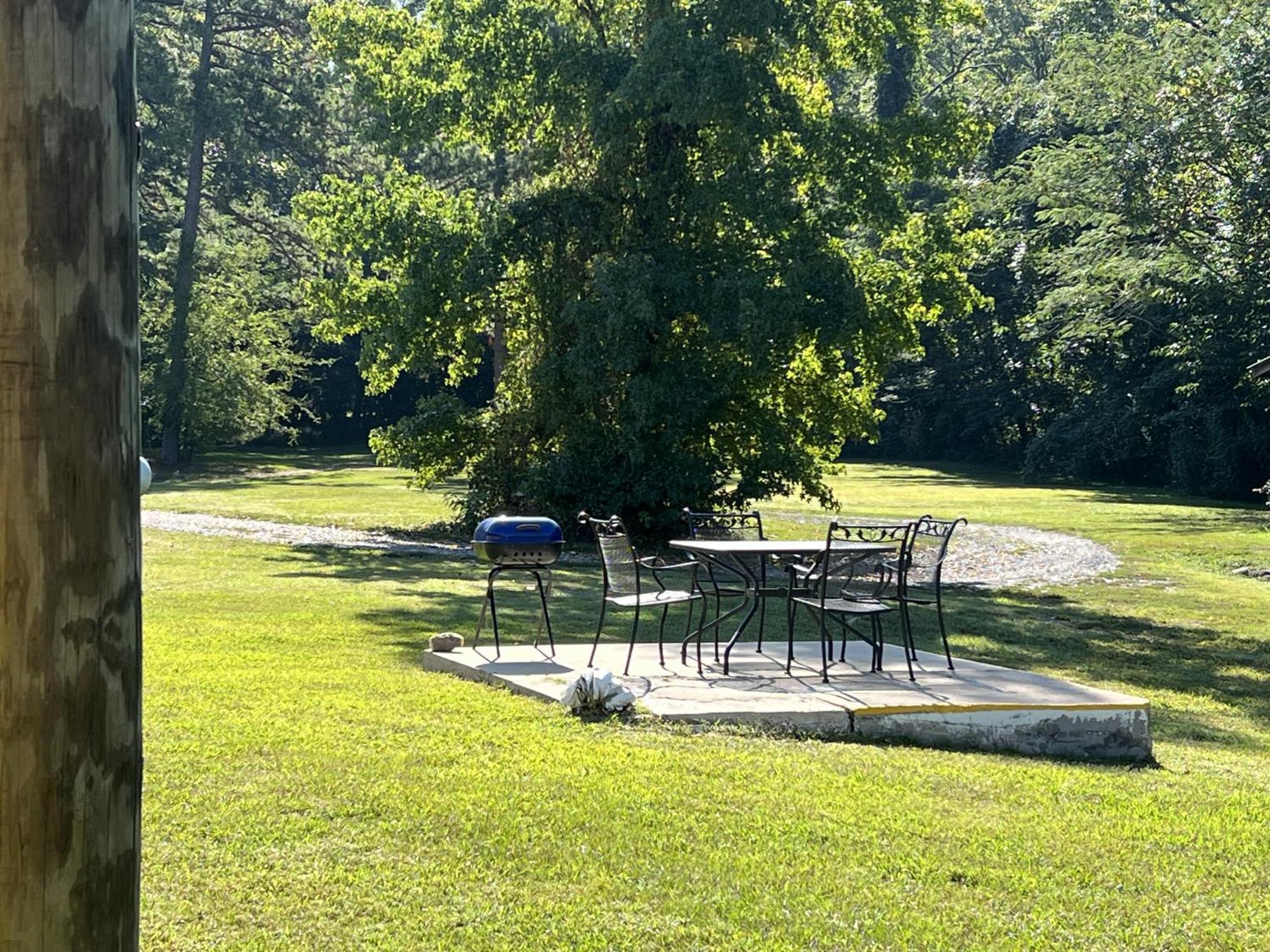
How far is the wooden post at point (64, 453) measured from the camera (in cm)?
254

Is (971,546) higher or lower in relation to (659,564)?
lower

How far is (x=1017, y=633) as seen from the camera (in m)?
13.8

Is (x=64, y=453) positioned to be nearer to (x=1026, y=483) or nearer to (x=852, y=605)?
(x=852, y=605)

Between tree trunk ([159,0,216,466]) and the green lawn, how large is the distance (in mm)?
31002

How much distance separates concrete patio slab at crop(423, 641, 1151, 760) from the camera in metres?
7.75

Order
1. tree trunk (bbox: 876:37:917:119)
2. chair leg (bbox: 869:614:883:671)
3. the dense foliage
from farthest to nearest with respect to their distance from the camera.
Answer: tree trunk (bbox: 876:37:917:119)
the dense foliage
chair leg (bbox: 869:614:883:671)

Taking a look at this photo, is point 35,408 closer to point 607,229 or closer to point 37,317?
point 37,317

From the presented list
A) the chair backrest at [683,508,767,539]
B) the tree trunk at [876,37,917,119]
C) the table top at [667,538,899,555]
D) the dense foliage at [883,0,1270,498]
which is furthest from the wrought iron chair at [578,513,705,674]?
the tree trunk at [876,37,917,119]

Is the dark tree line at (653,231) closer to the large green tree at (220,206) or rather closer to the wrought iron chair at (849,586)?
the wrought iron chair at (849,586)

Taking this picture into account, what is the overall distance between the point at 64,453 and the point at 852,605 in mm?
6571

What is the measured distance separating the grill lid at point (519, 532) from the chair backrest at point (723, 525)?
1.45m

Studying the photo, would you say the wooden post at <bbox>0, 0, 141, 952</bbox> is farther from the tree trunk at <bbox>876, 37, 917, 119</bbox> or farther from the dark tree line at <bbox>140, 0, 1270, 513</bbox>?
the tree trunk at <bbox>876, 37, 917, 119</bbox>

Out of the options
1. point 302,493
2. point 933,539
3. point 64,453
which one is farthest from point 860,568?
point 302,493

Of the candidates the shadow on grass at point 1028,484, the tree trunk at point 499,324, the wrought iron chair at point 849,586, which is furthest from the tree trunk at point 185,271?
the wrought iron chair at point 849,586
